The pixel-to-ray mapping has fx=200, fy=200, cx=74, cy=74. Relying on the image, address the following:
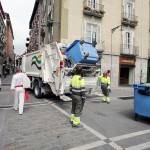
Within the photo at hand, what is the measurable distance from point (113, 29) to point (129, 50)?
3.27 metres

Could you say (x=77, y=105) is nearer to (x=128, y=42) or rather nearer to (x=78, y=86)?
(x=78, y=86)

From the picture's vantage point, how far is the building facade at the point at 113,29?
18.6 metres

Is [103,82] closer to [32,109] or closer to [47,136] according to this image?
[32,109]

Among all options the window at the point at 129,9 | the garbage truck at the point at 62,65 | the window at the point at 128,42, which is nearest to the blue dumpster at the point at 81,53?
the garbage truck at the point at 62,65

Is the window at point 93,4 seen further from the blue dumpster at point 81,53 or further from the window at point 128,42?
the blue dumpster at point 81,53

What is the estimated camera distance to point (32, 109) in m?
8.28

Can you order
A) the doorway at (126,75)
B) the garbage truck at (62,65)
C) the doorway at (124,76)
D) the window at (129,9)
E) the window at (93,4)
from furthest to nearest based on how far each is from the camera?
the doorway at (124,76) → the doorway at (126,75) → the window at (129,9) → the window at (93,4) → the garbage truck at (62,65)

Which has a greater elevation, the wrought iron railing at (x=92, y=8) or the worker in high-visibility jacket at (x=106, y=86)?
the wrought iron railing at (x=92, y=8)

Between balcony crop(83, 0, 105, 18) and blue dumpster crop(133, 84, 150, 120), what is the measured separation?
14.1 meters

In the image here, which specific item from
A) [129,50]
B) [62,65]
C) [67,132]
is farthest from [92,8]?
[67,132]

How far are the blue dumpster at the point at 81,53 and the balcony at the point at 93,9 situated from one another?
10.6 m

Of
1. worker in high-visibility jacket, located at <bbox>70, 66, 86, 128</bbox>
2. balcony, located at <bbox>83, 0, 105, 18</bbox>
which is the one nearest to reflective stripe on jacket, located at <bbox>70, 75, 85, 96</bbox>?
worker in high-visibility jacket, located at <bbox>70, 66, 86, 128</bbox>

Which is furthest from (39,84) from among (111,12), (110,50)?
(111,12)

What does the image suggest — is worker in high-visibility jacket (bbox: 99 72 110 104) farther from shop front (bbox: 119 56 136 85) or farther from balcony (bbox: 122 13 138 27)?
balcony (bbox: 122 13 138 27)
